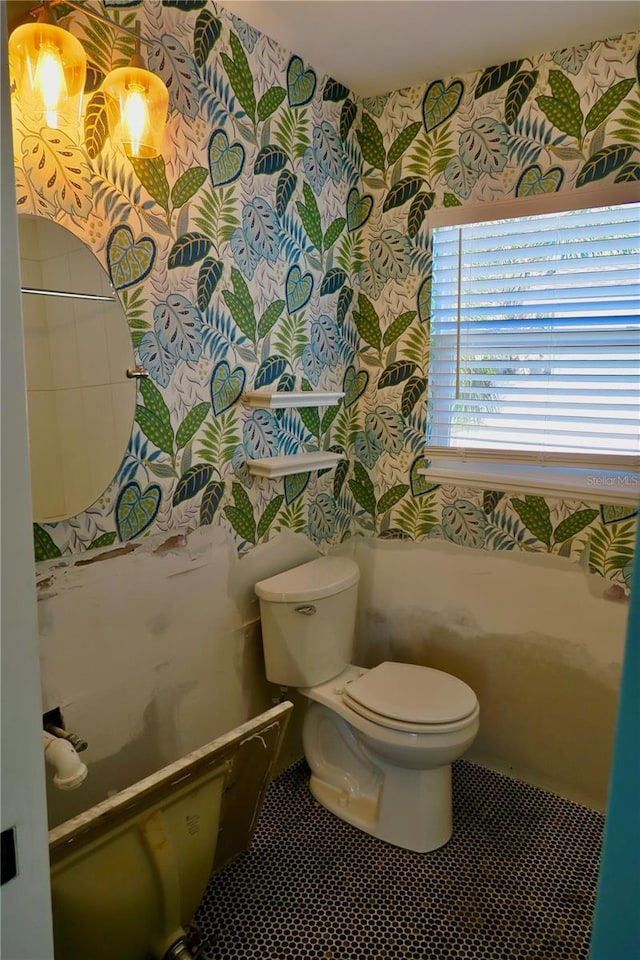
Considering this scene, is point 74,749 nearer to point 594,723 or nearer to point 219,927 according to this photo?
point 219,927

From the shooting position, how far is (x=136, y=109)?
154 cm

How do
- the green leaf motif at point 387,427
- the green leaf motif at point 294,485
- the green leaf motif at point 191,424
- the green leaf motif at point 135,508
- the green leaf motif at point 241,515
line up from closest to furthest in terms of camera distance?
the green leaf motif at point 135,508 < the green leaf motif at point 191,424 < the green leaf motif at point 241,515 < the green leaf motif at point 294,485 < the green leaf motif at point 387,427

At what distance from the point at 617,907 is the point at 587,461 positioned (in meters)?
1.78

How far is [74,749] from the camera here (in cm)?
145

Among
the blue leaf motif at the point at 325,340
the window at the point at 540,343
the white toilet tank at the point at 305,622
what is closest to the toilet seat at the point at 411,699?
the white toilet tank at the point at 305,622

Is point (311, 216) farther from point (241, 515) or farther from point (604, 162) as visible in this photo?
point (241, 515)

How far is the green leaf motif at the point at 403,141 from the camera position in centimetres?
238

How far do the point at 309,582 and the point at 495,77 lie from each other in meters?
1.80

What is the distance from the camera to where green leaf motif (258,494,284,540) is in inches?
88.4

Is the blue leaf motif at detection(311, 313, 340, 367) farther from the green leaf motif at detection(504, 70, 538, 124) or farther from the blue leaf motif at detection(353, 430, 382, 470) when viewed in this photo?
the green leaf motif at detection(504, 70, 538, 124)

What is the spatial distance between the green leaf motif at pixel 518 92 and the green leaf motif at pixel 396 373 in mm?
878

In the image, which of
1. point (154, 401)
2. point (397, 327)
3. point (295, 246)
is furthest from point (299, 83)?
point (154, 401)

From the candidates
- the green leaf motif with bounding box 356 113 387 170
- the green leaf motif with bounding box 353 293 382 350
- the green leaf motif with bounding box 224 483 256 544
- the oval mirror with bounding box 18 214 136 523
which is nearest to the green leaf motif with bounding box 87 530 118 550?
the oval mirror with bounding box 18 214 136 523

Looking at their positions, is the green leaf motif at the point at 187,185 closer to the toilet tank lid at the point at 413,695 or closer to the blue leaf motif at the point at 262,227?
the blue leaf motif at the point at 262,227
